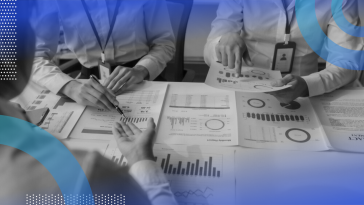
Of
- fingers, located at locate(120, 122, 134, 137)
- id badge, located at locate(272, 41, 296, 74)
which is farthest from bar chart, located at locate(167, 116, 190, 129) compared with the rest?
id badge, located at locate(272, 41, 296, 74)

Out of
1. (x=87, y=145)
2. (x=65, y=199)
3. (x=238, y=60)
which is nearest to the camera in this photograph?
(x=65, y=199)

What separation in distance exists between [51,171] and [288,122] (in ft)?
1.81

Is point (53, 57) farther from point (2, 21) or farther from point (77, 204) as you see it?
point (77, 204)

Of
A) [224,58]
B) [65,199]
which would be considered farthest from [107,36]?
[65,199]

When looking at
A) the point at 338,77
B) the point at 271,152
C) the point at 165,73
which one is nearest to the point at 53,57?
the point at 165,73

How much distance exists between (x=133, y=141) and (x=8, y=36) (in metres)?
0.45

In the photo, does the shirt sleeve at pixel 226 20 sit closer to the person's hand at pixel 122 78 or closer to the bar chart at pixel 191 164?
the person's hand at pixel 122 78

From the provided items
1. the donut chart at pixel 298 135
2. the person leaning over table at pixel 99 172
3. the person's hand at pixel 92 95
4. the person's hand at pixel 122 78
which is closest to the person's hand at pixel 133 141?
the person leaning over table at pixel 99 172

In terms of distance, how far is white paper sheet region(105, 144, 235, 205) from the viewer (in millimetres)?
483

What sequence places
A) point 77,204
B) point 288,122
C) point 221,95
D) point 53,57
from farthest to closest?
point 53,57, point 221,95, point 288,122, point 77,204

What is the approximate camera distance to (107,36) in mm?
989

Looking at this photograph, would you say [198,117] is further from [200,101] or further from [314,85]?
[314,85]

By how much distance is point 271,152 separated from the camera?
1.88 ft

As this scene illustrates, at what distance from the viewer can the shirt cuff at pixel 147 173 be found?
49 centimetres
